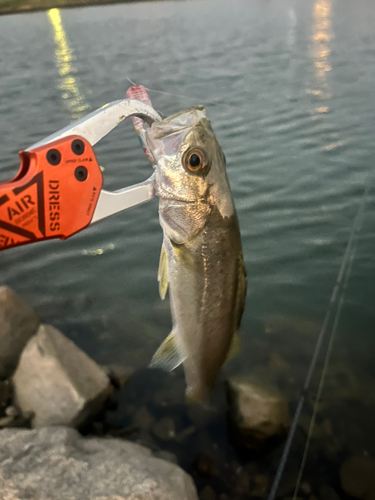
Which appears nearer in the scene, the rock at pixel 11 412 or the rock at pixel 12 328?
the rock at pixel 11 412

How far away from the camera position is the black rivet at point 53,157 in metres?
2.87

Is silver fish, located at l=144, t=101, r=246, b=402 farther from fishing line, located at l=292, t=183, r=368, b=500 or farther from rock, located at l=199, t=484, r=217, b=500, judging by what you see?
fishing line, located at l=292, t=183, r=368, b=500

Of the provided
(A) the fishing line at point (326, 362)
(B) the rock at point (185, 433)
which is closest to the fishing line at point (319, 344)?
(A) the fishing line at point (326, 362)

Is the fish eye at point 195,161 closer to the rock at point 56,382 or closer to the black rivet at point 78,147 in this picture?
the black rivet at point 78,147

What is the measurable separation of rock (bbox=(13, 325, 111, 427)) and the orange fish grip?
1544mm

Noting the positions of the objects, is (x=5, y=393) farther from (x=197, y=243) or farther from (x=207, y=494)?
(x=197, y=243)

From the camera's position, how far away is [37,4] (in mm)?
76812

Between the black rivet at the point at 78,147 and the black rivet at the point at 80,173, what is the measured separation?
0.33 feet

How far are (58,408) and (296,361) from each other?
257cm

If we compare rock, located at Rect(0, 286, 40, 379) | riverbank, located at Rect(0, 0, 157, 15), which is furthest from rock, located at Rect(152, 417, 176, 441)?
Answer: riverbank, located at Rect(0, 0, 157, 15)

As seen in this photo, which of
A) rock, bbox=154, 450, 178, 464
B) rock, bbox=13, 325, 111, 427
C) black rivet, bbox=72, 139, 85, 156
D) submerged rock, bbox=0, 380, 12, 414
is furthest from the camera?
submerged rock, bbox=0, 380, 12, 414

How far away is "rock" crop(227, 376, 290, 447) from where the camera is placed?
405 centimetres

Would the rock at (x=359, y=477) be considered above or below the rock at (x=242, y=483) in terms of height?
below

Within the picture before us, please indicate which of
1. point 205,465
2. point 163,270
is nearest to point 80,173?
point 163,270
